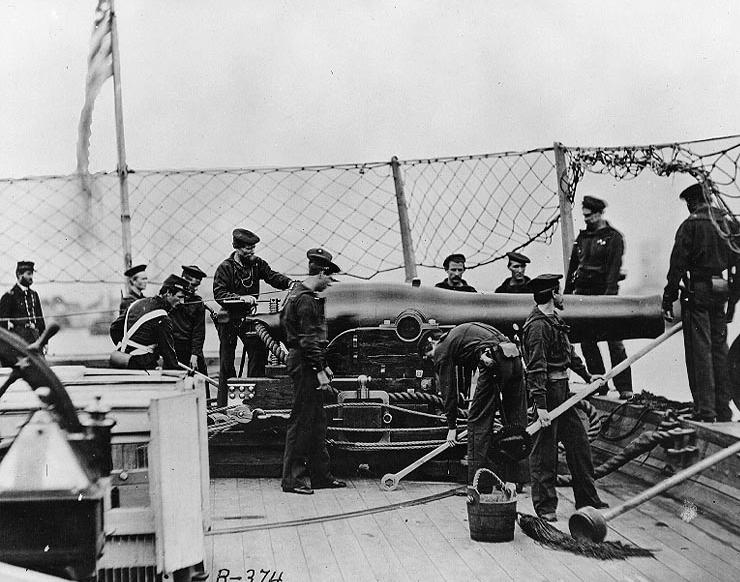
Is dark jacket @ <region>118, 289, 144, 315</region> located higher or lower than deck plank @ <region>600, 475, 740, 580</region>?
higher

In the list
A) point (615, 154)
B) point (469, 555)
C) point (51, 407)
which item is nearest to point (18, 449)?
point (51, 407)

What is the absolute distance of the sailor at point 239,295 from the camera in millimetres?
6438

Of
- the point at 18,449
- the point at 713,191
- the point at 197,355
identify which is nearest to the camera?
the point at 18,449

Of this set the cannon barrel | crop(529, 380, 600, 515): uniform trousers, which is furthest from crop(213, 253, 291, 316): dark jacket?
crop(529, 380, 600, 515): uniform trousers

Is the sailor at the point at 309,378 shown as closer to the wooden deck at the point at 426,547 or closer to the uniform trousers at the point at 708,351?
the wooden deck at the point at 426,547

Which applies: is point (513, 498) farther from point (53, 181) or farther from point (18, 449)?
point (53, 181)

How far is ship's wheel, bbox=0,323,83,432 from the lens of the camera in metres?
2.26

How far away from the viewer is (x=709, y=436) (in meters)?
4.75

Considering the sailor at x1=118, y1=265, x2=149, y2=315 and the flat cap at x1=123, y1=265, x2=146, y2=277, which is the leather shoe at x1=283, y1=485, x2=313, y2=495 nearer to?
the sailor at x1=118, y1=265, x2=149, y2=315

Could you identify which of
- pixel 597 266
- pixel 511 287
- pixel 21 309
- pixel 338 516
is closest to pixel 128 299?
pixel 21 309

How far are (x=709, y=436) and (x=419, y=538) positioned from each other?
1848 mm

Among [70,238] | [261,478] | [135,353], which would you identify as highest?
[70,238]

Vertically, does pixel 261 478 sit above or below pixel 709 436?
below

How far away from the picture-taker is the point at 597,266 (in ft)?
21.3
